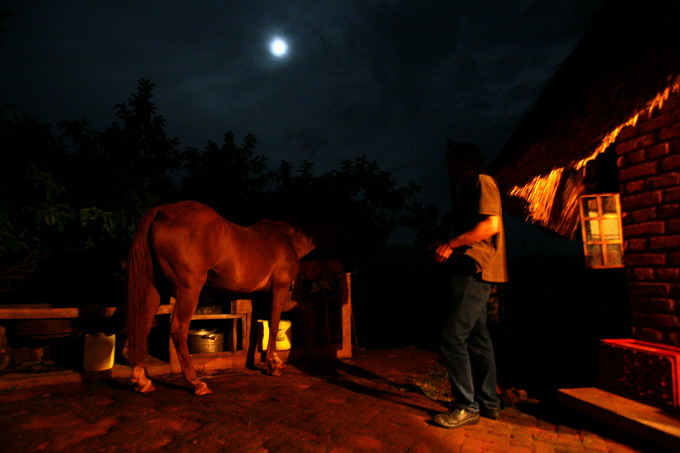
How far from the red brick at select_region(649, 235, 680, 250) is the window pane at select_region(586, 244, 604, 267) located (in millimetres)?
490

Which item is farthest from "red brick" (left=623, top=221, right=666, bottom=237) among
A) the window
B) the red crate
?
the red crate

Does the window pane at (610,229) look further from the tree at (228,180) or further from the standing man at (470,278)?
the tree at (228,180)

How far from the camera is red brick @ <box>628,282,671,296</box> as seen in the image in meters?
2.98

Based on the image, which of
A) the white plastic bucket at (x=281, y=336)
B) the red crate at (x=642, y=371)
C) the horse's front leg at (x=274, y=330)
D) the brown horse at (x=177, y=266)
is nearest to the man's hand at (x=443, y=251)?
the red crate at (x=642, y=371)

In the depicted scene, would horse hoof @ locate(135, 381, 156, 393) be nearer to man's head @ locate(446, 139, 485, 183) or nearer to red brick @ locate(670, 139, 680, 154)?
man's head @ locate(446, 139, 485, 183)

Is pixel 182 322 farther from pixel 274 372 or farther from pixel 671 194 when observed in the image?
pixel 671 194

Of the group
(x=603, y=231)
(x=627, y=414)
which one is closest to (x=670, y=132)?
(x=603, y=231)

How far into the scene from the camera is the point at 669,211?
3000mm

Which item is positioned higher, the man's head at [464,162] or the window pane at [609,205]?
the man's head at [464,162]

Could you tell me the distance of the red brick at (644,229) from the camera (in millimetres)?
3062

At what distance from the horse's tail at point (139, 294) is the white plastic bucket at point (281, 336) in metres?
2.07

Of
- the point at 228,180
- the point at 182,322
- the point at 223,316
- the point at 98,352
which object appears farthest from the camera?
the point at 228,180

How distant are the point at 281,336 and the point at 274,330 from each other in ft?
2.64

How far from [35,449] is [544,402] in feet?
14.5
